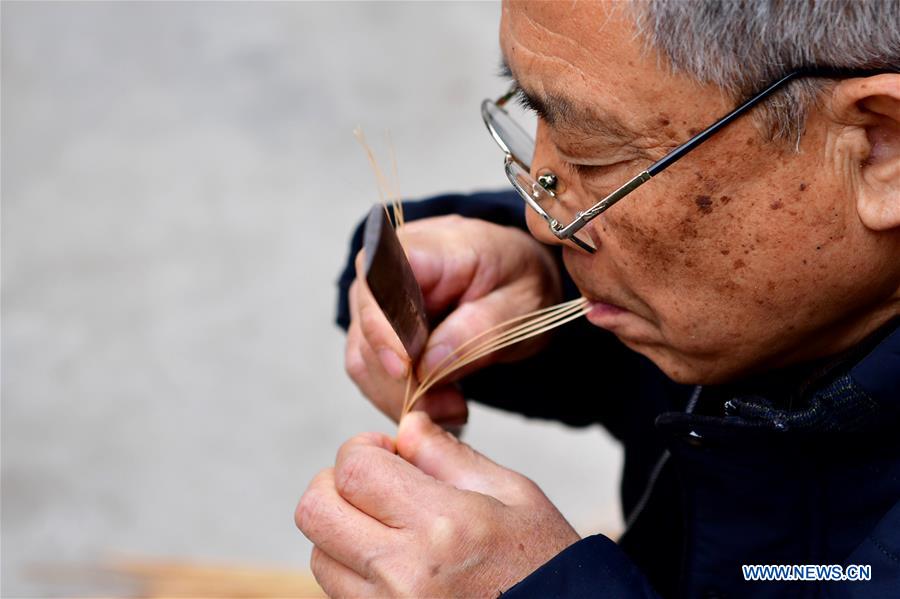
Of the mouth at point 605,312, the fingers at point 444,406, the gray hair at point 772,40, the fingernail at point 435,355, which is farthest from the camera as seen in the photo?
the fingers at point 444,406

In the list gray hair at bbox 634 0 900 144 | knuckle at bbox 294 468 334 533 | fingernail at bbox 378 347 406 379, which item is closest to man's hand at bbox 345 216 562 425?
fingernail at bbox 378 347 406 379

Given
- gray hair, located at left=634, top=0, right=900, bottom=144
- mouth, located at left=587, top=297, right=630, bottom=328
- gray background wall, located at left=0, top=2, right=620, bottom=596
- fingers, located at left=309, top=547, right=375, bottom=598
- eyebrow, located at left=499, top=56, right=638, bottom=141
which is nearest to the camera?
gray hair, located at left=634, top=0, right=900, bottom=144

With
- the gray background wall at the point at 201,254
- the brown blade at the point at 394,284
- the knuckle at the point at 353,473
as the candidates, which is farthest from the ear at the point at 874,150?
the gray background wall at the point at 201,254

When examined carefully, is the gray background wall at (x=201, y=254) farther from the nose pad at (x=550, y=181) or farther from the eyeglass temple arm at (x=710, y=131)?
the eyeglass temple arm at (x=710, y=131)

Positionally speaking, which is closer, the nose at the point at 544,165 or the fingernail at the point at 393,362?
the nose at the point at 544,165

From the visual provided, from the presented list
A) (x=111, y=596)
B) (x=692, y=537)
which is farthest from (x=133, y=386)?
(x=692, y=537)

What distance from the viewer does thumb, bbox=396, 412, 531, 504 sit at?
4.67ft

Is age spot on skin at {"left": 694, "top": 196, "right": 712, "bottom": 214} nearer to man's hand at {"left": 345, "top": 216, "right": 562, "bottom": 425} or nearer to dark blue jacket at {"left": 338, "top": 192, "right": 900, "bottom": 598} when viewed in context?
dark blue jacket at {"left": 338, "top": 192, "right": 900, "bottom": 598}

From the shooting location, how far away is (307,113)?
4.16 metres

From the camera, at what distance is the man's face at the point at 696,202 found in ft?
3.95

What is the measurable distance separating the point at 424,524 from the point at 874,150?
66 cm

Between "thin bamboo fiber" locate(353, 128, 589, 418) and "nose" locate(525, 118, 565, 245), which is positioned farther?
"thin bamboo fiber" locate(353, 128, 589, 418)

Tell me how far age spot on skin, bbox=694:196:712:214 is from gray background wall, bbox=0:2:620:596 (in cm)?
173

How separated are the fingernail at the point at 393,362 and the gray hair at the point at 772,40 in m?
0.61
